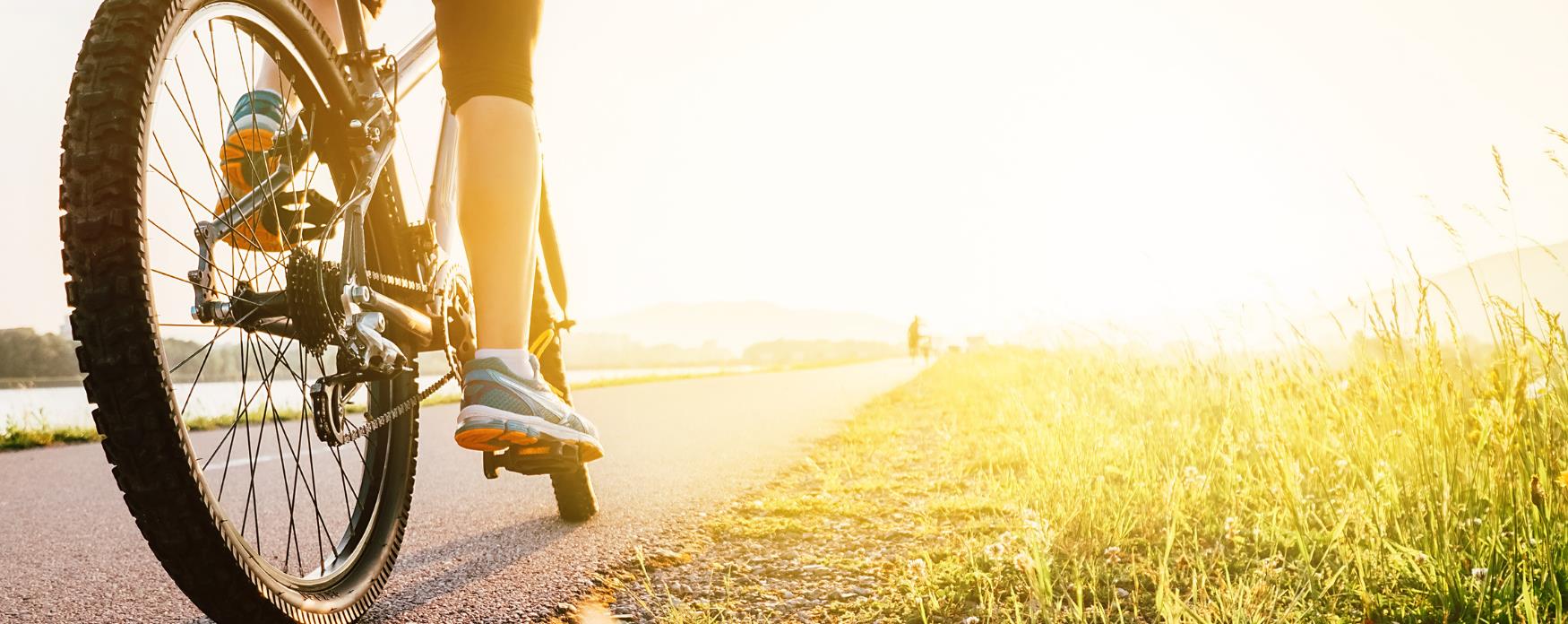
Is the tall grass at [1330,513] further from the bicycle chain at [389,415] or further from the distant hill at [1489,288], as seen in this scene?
the bicycle chain at [389,415]

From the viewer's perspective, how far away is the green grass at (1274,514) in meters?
1.48

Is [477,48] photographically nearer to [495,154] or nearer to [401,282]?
[495,154]

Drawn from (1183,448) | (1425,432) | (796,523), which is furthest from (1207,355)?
(796,523)

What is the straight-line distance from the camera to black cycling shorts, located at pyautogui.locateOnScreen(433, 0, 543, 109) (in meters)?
1.88

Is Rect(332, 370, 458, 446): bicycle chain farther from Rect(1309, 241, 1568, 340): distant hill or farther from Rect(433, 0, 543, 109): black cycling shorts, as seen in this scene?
Rect(1309, 241, 1568, 340): distant hill

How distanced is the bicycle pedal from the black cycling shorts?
32.4 inches

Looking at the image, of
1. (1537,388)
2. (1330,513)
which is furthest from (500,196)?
(1537,388)

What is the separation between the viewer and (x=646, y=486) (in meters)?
3.33

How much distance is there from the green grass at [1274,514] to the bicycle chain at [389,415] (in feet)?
2.41

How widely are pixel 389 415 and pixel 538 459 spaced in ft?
1.46

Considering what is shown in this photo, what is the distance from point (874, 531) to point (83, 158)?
6.42 feet

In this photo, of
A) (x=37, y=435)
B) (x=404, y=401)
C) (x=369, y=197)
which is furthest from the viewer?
(x=37, y=435)

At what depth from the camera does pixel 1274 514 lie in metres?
1.88

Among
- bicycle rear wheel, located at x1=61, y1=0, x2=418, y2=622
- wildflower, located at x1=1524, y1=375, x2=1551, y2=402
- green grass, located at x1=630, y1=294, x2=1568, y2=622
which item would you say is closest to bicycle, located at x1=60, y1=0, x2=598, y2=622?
bicycle rear wheel, located at x1=61, y1=0, x2=418, y2=622
